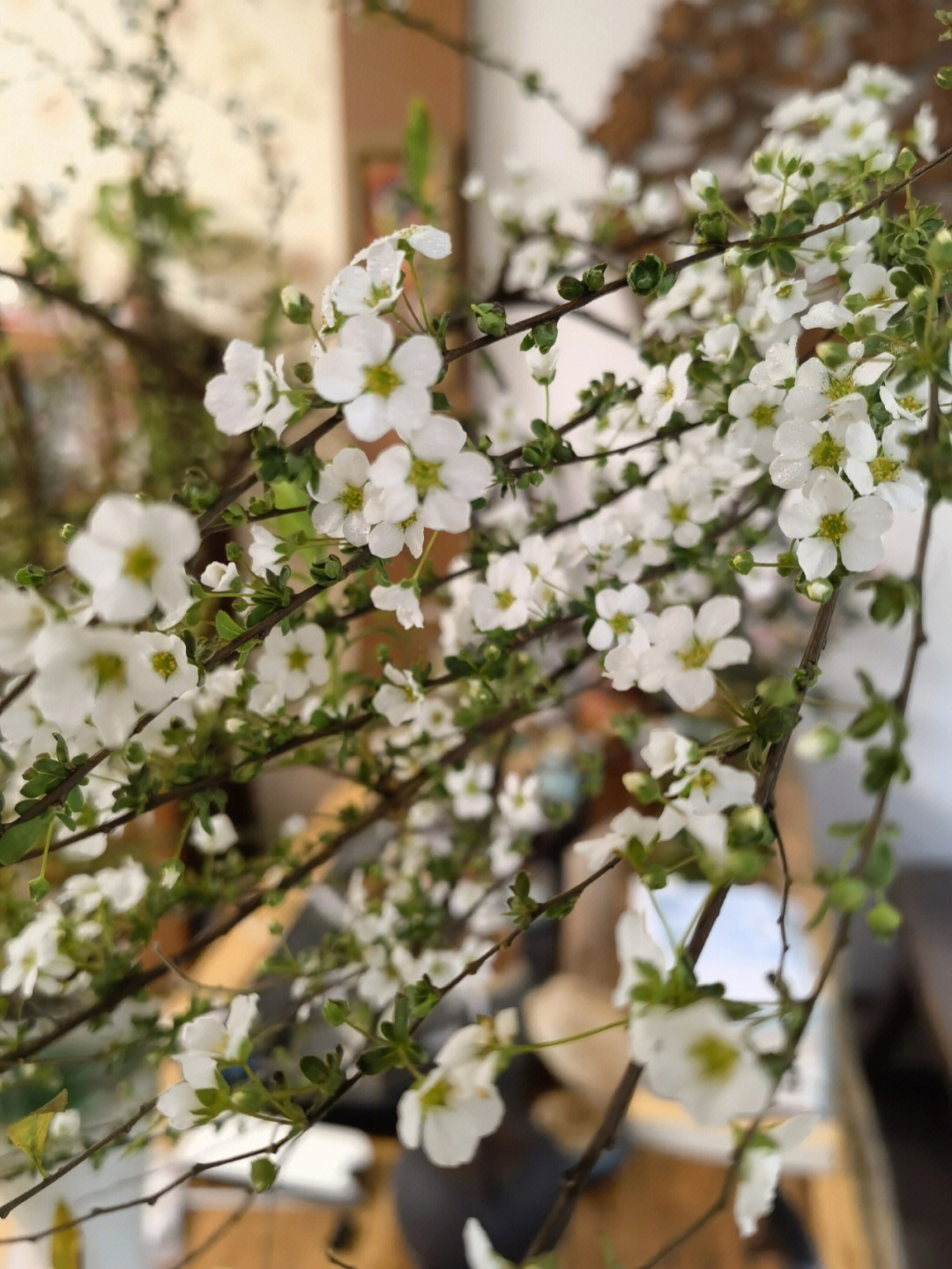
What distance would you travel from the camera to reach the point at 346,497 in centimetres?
31

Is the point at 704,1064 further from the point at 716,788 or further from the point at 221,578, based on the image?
the point at 221,578

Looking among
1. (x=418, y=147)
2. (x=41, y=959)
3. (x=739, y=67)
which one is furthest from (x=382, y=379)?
(x=739, y=67)

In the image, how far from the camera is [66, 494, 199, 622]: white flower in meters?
0.22

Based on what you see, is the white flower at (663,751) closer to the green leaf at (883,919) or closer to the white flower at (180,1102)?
the green leaf at (883,919)

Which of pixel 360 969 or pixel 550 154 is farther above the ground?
pixel 550 154

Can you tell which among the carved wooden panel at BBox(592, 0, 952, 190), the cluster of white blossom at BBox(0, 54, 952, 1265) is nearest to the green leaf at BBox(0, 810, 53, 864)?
the cluster of white blossom at BBox(0, 54, 952, 1265)

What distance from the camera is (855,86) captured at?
0.56 m

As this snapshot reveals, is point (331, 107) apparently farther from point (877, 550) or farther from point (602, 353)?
point (877, 550)

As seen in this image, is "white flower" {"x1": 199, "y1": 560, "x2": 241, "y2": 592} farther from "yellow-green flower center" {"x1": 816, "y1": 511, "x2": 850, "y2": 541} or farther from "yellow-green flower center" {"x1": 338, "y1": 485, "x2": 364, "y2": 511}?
"yellow-green flower center" {"x1": 816, "y1": 511, "x2": 850, "y2": 541}

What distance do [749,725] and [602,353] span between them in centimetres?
119

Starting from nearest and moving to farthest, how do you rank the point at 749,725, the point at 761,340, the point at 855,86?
the point at 749,725 → the point at 761,340 → the point at 855,86

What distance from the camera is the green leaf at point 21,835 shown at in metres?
0.28

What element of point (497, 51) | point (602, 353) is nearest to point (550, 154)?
point (497, 51)

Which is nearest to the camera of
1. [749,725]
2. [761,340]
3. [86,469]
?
[749,725]
